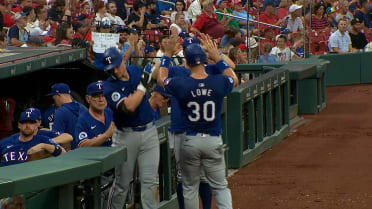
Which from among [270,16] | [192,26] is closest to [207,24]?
[192,26]

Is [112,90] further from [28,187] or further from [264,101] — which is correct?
[264,101]

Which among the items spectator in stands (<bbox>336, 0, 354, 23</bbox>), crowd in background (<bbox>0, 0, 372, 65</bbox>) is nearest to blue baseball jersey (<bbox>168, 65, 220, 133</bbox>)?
crowd in background (<bbox>0, 0, 372, 65</bbox>)

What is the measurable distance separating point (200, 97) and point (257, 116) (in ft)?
17.2

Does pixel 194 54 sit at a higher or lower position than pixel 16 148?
higher

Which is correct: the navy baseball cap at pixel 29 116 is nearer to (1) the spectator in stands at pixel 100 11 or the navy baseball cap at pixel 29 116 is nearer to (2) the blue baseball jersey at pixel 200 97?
(2) the blue baseball jersey at pixel 200 97

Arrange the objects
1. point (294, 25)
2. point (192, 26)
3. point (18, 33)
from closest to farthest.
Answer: point (18, 33), point (192, 26), point (294, 25)

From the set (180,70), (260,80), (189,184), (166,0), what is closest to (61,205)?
(189,184)

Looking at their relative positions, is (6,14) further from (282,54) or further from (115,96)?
(115,96)

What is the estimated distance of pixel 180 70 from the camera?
8344 millimetres

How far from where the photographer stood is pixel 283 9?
2088 cm

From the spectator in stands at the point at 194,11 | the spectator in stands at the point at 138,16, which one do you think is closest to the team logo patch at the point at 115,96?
the spectator in stands at the point at 138,16

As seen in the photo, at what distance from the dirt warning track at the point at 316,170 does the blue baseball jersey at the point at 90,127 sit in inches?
82.8

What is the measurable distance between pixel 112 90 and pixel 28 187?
75.2 inches

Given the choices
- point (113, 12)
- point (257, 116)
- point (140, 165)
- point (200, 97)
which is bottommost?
point (257, 116)
